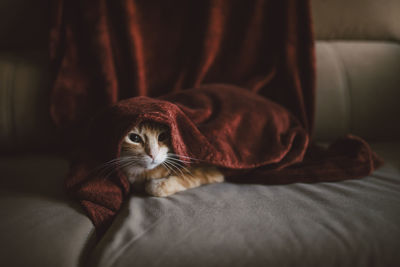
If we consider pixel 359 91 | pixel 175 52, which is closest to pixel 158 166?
pixel 175 52

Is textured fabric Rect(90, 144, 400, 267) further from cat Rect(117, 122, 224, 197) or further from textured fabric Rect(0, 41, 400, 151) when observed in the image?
textured fabric Rect(0, 41, 400, 151)

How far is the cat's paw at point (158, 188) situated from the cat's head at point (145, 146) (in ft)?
0.17

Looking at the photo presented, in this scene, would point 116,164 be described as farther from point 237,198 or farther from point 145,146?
point 237,198

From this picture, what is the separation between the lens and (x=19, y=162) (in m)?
1.04

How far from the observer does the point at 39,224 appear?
63cm

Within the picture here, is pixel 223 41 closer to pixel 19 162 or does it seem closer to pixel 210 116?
pixel 210 116

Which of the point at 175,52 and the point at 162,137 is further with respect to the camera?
the point at 175,52

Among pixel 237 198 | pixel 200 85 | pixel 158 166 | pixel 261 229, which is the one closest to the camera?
pixel 261 229

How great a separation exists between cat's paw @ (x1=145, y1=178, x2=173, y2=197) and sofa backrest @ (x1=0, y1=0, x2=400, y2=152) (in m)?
0.57

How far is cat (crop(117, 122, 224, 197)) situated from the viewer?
79 cm

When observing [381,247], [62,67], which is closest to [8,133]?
[62,67]

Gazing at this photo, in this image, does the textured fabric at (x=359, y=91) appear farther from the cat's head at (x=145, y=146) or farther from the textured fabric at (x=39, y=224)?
the textured fabric at (x=39, y=224)

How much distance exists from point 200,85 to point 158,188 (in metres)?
0.51

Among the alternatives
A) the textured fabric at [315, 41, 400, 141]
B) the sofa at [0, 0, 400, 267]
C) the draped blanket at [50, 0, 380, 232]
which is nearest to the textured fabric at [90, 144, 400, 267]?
the sofa at [0, 0, 400, 267]
